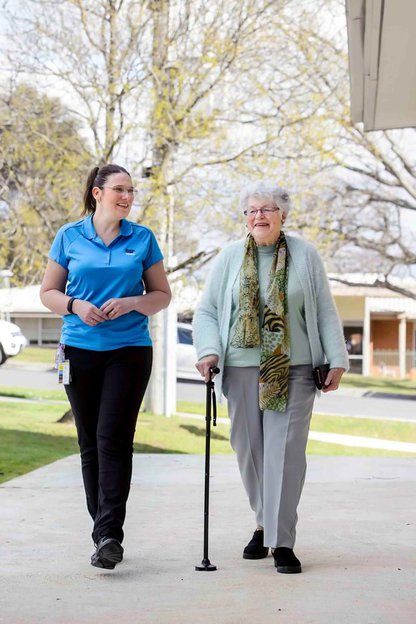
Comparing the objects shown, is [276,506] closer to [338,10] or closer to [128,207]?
[128,207]

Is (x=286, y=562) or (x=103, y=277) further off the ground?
(x=103, y=277)

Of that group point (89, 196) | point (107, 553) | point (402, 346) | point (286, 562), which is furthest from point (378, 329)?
point (107, 553)

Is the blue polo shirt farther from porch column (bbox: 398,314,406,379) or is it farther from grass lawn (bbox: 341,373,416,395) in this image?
porch column (bbox: 398,314,406,379)

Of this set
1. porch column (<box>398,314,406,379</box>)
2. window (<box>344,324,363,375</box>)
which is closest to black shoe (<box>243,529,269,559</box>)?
porch column (<box>398,314,406,379</box>)

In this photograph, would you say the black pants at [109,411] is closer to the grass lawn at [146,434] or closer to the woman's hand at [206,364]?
the woman's hand at [206,364]

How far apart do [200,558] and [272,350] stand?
1.17m

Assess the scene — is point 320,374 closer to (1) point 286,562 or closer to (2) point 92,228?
(1) point 286,562

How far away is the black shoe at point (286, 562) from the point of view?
529cm

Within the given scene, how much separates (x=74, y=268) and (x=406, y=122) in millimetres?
6832

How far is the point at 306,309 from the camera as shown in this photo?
5.46 meters

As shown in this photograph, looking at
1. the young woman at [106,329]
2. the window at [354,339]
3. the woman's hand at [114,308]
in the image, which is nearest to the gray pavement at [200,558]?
the young woman at [106,329]

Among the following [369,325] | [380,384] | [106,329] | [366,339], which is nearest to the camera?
[106,329]

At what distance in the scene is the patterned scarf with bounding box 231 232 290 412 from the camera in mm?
5355

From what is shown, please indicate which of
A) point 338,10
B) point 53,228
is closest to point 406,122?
point 53,228
